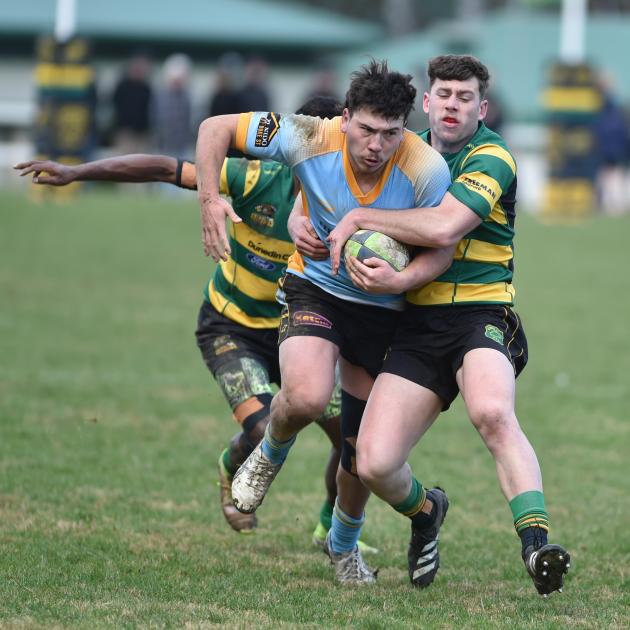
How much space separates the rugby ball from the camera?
528cm

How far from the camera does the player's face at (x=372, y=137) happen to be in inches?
207

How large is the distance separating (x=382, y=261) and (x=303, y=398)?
651mm

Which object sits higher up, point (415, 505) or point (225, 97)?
point (415, 505)

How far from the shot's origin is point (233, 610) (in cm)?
513

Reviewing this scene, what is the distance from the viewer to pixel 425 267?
5.34 metres

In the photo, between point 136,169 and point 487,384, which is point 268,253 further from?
point 487,384

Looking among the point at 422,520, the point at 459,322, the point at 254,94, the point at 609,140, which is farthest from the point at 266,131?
the point at 609,140

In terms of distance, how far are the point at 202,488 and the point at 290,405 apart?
232 cm

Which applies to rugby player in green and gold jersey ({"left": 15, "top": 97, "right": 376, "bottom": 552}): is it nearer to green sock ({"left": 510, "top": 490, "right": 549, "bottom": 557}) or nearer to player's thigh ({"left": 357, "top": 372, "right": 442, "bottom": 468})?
player's thigh ({"left": 357, "top": 372, "right": 442, "bottom": 468})

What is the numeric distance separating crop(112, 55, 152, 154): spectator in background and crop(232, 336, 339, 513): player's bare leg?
19161mm

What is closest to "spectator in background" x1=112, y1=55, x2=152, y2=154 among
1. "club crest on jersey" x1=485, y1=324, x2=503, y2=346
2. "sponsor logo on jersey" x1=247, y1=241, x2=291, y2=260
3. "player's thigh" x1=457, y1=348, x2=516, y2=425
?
"sponsor logo on jersey" x1=247, y1=241, x2=291, y2=260

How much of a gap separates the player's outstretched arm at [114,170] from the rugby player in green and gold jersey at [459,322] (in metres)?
1.21

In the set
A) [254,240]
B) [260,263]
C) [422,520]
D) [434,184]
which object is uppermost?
[434,184]

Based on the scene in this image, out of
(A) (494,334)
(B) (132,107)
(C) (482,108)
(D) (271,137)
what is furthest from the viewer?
(B) (132,107)
